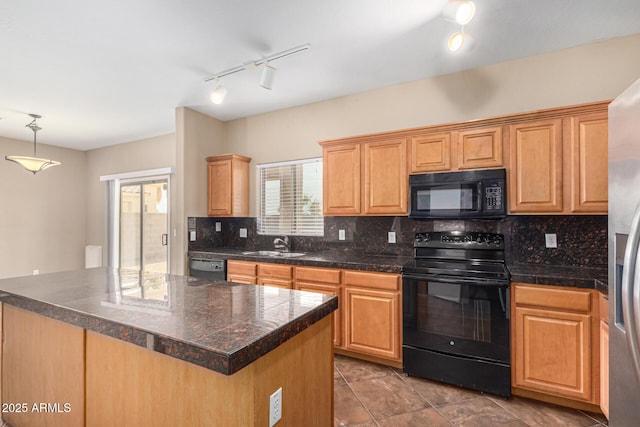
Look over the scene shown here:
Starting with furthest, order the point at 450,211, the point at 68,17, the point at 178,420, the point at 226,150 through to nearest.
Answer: the point at 226,150, the point at 450,211, the point at 68,17, the point at 178,420

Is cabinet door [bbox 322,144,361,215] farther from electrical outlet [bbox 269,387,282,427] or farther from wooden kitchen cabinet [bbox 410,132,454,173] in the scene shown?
electrical outlet [bbox 269,387,282,427]

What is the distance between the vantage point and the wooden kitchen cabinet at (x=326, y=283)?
2.84 meters

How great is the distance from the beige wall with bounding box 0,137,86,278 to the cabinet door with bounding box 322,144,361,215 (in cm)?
549

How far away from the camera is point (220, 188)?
404 cm

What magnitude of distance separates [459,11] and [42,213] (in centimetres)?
701

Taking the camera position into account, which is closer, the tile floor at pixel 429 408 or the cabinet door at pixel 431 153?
the tile floor at pixel 429 408

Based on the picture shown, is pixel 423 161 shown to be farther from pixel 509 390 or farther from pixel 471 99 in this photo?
pixel 509 390

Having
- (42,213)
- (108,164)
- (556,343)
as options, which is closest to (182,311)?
(556,343)

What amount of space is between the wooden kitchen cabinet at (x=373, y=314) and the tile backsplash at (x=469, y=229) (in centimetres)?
63

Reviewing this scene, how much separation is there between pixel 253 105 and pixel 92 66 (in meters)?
1.62

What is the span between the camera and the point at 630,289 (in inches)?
42.1

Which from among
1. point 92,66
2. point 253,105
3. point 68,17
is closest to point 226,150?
point 253,105

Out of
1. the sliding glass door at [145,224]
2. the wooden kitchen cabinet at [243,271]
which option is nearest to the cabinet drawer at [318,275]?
the wooden kitchen cabinet at [243,271]

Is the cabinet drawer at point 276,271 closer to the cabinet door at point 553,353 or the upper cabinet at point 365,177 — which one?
the upper cabinet at point 365,177
